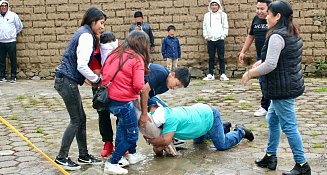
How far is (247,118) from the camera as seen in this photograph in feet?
25.1

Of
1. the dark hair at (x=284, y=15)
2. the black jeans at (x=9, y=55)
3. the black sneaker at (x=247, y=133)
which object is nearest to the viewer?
the dark hair at (x=284, y=15)

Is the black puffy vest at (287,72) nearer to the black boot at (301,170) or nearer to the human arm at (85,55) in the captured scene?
the black boot at (301,170)

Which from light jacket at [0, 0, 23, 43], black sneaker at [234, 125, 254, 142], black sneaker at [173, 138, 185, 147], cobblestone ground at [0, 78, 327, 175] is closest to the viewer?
cobblestone ground at [0, 78, 327, 175]

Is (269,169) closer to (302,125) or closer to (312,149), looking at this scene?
(312,149)

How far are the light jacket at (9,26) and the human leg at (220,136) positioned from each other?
8828mm

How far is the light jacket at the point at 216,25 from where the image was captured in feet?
41.0

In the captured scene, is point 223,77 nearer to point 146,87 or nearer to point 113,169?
point 146,87

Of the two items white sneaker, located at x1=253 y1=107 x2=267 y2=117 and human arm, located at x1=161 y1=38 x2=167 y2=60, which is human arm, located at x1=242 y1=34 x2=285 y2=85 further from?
human arm, located at x1=161 y1=38 x2=167 y2=60

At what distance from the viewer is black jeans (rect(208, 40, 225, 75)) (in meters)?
12.6

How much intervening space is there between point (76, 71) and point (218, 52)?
26.0 ft

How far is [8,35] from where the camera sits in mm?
13109

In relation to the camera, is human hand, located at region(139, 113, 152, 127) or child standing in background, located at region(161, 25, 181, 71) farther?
child standing in background, located at region(161, 25, 181, 71)

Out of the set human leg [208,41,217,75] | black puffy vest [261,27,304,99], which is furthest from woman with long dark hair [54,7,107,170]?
human leg [208,41,217,75]

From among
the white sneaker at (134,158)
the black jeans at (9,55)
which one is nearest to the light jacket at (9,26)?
the black jeans at (9,55)
